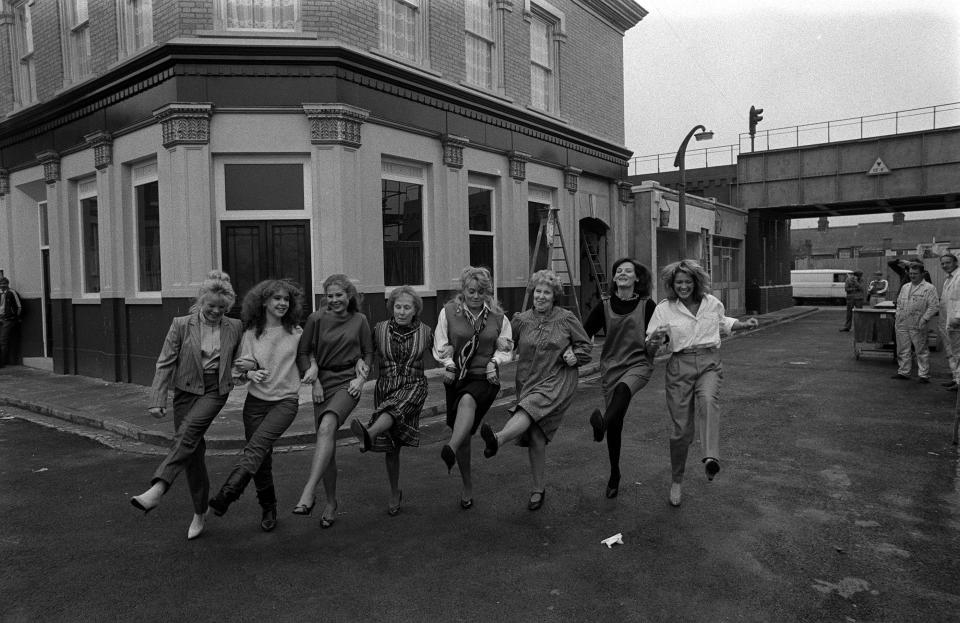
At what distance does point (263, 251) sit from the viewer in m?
10.0

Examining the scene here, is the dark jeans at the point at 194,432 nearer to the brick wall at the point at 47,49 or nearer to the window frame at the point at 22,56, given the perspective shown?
the brick wall at the point at 47,49

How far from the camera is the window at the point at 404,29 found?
435 inches

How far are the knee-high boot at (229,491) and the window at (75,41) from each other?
10950mm

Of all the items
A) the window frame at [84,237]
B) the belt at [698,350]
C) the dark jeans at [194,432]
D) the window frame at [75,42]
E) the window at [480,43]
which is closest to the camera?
the dark jeans at [194,432]

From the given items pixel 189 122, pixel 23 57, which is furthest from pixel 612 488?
pixel 23 57

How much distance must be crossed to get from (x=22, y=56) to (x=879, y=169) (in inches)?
1060

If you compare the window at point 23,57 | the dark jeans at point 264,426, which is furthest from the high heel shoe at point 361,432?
the window at point 23,57

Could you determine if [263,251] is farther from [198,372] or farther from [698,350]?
[698,350]

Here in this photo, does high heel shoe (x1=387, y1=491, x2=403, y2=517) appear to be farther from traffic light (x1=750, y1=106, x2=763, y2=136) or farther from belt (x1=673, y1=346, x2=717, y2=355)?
traffic light (x1=750, y1=106, x2=763, y2=136)

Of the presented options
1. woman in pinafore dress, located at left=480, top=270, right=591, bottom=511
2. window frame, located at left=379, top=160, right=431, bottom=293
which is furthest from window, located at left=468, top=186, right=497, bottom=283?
woman in pinafore dress, located at left=480, top=270, right=591, bottom=511

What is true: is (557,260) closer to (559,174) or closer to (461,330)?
(559,174)

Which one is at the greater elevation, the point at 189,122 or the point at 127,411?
the point at 189,122

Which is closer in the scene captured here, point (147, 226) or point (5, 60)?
point (147, 226)

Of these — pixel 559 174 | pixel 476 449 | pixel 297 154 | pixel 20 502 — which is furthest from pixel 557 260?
pixel 20 502
